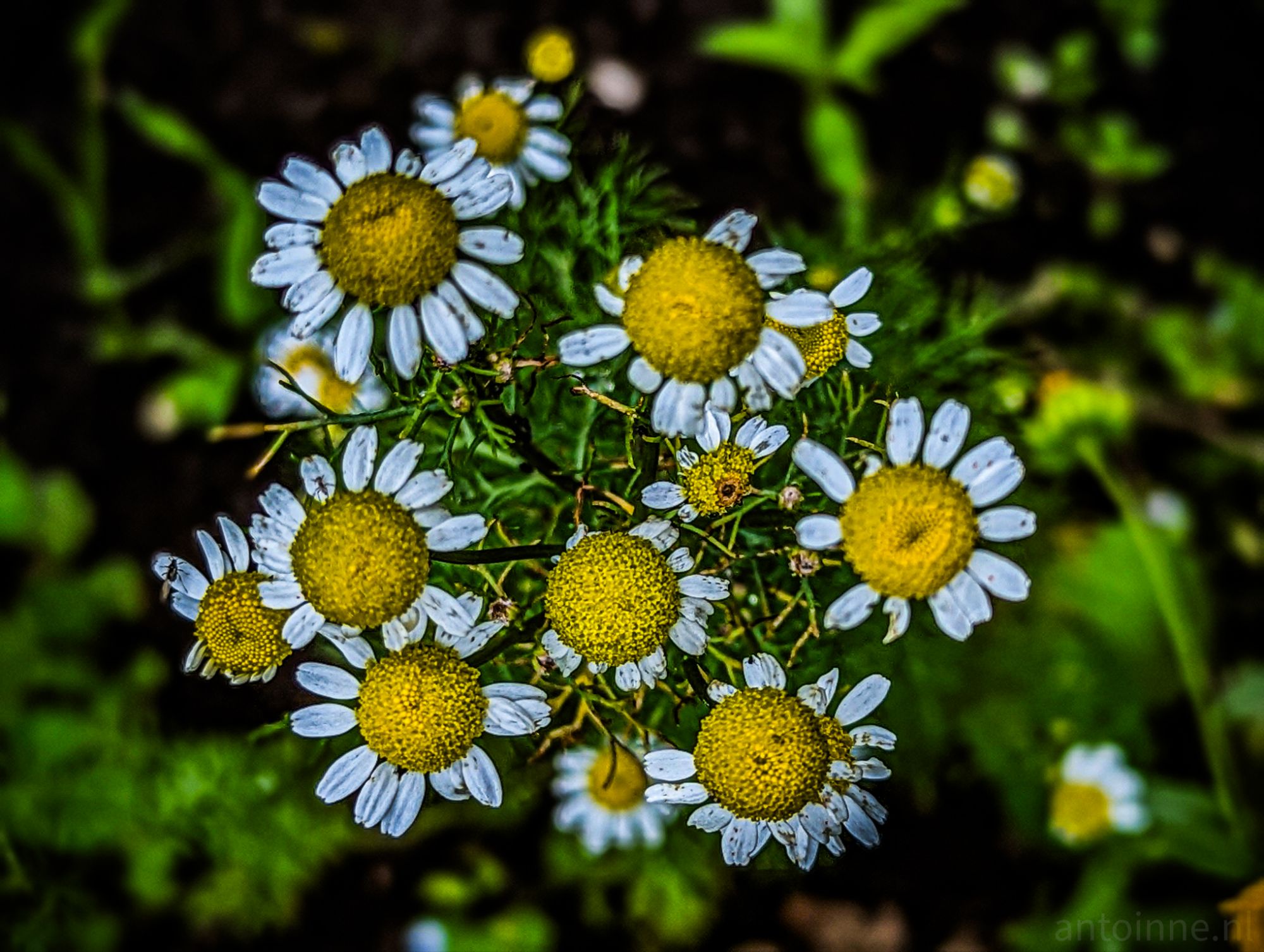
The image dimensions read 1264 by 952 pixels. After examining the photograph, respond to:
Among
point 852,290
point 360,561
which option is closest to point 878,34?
point 852,290

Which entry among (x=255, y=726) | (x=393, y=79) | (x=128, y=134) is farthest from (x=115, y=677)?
(x=393, y=79)

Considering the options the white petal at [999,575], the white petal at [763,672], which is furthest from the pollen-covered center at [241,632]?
the white petal at [999,575]

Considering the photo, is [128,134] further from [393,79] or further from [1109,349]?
[1109,349]

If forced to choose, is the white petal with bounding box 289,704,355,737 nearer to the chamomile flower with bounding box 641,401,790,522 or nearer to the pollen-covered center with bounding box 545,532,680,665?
the pollen-covered center with bounding box 545,532,680,665

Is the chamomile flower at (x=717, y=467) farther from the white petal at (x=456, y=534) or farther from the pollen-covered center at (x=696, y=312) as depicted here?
the white petal at (x=456, y=534)

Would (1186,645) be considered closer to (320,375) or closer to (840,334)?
(840,334)

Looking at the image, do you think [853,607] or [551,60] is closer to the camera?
[853,607]

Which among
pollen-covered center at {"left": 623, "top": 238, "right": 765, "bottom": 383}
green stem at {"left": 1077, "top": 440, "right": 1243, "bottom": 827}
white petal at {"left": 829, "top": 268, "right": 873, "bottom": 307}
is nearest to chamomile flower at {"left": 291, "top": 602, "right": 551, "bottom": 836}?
pollen-covered center at {"left": 623, "top": 238, "right": 765, "bottom": 383}
